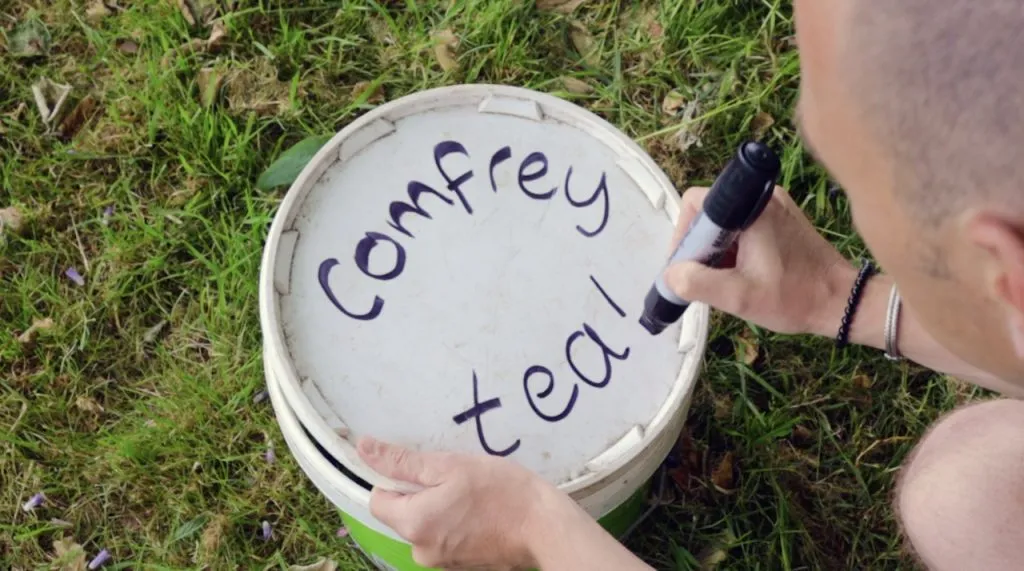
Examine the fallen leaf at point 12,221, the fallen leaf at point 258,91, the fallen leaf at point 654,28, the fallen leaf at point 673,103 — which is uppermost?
the fallen leaf at point 654,28

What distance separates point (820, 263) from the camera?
1440 mm

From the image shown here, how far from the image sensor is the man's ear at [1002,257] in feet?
2.41

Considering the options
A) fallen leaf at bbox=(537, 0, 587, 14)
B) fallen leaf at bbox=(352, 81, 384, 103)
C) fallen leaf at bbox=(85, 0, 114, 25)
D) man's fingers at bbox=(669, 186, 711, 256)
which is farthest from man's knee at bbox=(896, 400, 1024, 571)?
fallen leaf at bbox=(85, 0, 114, 25)

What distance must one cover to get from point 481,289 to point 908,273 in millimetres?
586

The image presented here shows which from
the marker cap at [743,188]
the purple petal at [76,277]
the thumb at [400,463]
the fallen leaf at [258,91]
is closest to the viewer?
the marker cap at [743,188]

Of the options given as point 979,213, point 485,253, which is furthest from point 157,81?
point 979,213

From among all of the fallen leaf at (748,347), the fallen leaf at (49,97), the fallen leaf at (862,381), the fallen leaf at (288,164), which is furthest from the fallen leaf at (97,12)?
the fallen leaf at (862,381)

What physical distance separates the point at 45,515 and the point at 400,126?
1073mm

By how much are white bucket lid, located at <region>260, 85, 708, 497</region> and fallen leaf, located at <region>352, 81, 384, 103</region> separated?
66cm

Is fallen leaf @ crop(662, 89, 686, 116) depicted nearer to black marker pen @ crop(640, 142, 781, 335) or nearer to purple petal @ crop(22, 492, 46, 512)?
black marker pen @ crop(640, 142, 781, 335)

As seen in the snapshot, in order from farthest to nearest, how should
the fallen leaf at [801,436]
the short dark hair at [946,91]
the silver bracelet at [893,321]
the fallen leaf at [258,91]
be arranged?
the fallen leaf at [258,91] → the fallen leaf at [801,436] → the silver bracelet at [893,321] → the short dark hair at [946,91]

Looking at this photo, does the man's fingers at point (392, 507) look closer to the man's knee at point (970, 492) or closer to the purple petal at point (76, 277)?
the man's knee at point (970, 492)

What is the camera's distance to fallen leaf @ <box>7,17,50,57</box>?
2174 millimetres

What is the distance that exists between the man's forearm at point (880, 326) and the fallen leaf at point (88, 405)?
1376mm
